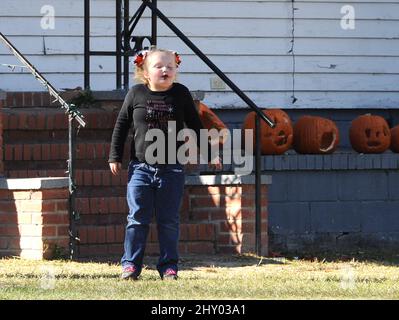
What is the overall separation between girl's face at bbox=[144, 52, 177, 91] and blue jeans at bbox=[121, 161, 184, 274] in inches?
21.0

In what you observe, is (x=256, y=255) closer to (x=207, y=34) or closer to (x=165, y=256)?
(x=165, y=256)

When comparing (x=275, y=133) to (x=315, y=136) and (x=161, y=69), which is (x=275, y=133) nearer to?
(x=315, y=136)

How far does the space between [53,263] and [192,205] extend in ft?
4.56

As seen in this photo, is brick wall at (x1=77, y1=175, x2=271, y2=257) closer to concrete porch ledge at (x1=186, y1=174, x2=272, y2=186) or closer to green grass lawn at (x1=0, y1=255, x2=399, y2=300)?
concrete porch ledge at (x1=186, y1=174, x2=272, y2=186)

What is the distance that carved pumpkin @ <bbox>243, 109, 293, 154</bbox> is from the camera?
36.8 feet

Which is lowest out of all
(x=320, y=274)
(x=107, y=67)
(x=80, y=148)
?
(x=320, y=274)

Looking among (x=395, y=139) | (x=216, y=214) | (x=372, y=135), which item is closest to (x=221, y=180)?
(x=216, y=214)

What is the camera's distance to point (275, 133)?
1123 centimetres

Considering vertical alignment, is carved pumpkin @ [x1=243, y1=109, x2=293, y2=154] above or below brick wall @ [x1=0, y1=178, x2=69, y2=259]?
above

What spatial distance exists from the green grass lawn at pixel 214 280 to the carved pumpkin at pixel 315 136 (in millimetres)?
1730

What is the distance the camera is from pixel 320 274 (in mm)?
8977

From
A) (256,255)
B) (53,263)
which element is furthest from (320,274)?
(53,263)

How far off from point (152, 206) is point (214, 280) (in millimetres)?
650

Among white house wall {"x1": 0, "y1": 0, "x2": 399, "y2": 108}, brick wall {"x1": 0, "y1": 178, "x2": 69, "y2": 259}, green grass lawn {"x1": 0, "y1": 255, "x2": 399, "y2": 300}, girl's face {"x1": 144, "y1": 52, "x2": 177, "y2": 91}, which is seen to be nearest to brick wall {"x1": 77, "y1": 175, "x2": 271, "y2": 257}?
green grass lawn {"x1": 0, "y1": 255, "x2": 399, "y2": 300}
